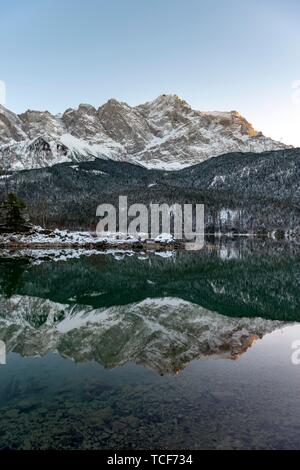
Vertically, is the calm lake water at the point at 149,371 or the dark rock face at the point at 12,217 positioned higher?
the dark rock face at the point at 12,217

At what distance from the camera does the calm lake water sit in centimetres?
1467

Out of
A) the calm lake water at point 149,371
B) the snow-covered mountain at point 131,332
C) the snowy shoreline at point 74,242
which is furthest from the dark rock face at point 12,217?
the snow-covered mountain at point 131,332

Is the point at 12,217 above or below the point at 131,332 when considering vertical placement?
above

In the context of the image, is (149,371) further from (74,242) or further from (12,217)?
(74,242)

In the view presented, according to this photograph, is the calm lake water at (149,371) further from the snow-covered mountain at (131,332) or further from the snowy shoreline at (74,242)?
the snowy shoreline at (74,242)

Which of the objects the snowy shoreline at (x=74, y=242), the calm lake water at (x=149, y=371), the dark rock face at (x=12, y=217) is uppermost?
the dark rock face at (x=12, y=217)

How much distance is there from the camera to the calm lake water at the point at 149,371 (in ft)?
48.1

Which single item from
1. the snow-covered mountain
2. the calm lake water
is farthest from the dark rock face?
the snow-covered mountain

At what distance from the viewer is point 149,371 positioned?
21.3 meters

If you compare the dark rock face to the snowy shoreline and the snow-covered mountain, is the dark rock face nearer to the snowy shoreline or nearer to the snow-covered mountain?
the snowy shoreline

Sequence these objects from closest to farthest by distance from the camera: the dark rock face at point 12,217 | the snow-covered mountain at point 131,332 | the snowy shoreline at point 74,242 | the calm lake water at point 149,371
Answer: the calm lake water at point 149,371
the snow-covered mountain at point 131,332
the snowy shoreline at point 74,242
the dark rock face at point 12,217

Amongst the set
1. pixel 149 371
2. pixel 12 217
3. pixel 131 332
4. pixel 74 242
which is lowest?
pixel 74 242

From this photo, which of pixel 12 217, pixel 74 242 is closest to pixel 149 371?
pixel 12 217
